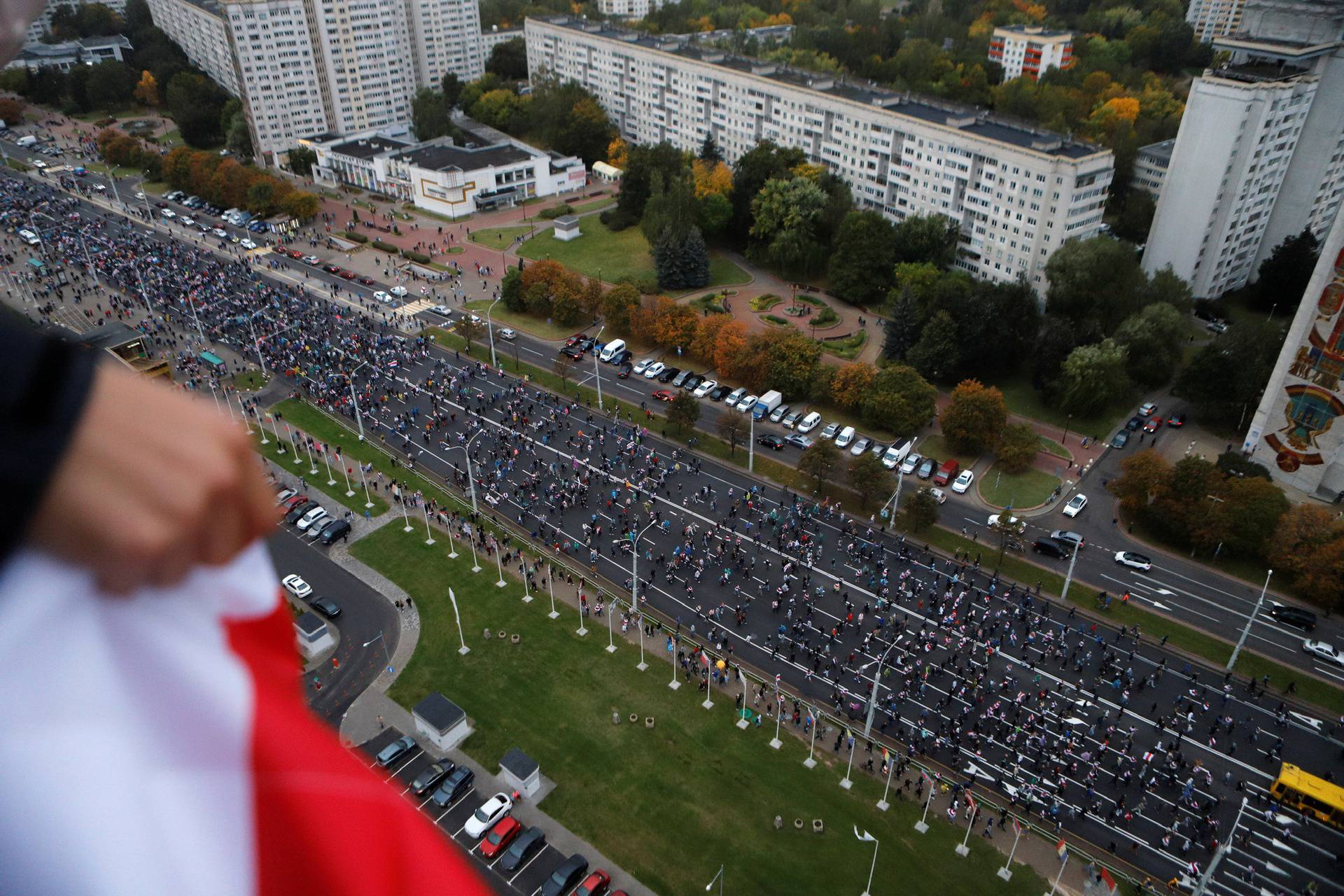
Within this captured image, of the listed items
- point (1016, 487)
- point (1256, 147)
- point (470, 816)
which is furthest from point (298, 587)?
point (1256, 147)

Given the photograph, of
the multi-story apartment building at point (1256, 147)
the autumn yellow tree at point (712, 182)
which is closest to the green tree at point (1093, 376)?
the multi-story apartment building at point (1256, 147)

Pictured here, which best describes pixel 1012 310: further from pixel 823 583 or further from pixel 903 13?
pixel 903 13

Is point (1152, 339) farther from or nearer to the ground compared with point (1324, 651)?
farther from the ground

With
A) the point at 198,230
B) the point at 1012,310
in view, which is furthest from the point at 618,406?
the point at 198,230

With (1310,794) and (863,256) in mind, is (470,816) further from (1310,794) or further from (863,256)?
(863,256)

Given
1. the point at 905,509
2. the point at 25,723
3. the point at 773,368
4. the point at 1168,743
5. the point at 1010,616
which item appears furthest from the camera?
the point at 773,368

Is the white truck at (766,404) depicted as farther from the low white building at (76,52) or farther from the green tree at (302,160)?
the low white building at (76,52)

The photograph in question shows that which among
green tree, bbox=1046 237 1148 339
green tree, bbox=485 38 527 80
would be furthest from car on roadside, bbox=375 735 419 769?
green tree, bbox=485 38 527 80
